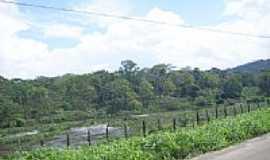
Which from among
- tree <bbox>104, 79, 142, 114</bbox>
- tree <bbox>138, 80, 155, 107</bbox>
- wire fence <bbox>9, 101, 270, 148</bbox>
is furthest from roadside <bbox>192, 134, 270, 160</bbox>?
tree <bbox>138, 80, 155, 107</bbox>

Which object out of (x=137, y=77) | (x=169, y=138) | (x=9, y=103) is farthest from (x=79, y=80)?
(x=169, y=138)

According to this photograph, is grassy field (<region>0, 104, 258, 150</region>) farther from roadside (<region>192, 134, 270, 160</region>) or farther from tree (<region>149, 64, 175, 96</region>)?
tree (<region>149, 64, 175, 96</region>)

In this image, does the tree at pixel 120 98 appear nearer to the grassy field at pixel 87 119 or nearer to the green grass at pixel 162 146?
the grassy field at pixel 87 119

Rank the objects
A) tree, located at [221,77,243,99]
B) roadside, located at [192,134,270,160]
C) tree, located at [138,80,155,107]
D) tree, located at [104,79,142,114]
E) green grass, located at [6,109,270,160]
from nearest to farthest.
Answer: green grass, located at [6,109,270,160], roadside, located at [192,134,270,160], tree, located at [104,79,142,114], tree, located at [221,77,243,99], tree, located at [138,80,155,107]

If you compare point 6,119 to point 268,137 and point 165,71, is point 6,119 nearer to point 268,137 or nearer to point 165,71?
point 268,137

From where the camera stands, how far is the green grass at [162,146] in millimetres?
12047

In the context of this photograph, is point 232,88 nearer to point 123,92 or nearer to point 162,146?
point 123,92

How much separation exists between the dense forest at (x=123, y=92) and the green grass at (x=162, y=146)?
33.4 m

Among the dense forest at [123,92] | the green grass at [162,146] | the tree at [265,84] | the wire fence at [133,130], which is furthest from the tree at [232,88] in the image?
the green grass at [162,146]

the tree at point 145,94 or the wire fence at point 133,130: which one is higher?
the tree at point 145,94

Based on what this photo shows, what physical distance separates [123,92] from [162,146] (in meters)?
55.4

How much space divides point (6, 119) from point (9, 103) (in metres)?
4.21

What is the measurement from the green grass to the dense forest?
1316 inches

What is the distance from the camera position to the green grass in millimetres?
12047
